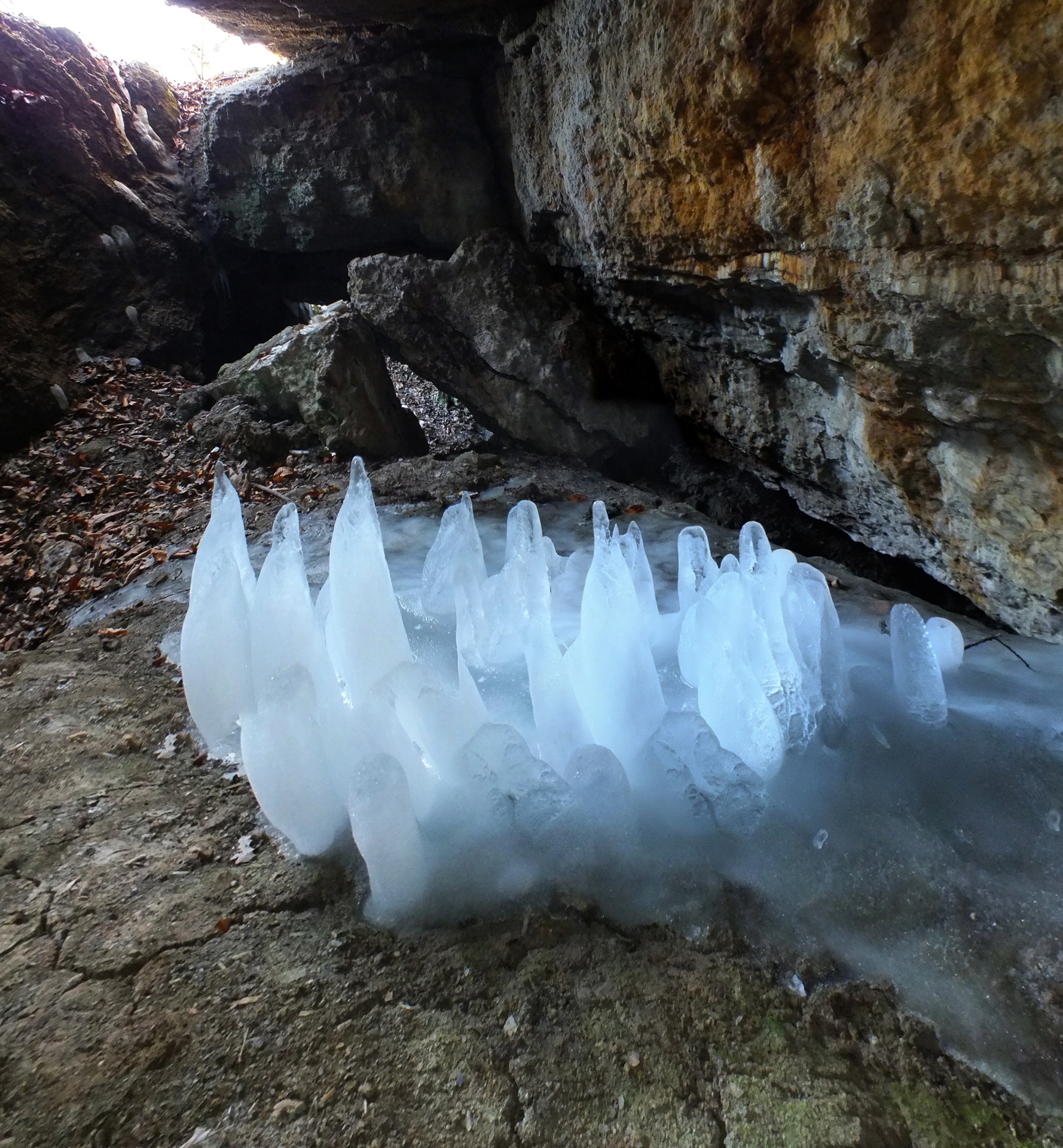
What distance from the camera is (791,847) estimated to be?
1986mm

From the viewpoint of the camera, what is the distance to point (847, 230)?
2730 mm

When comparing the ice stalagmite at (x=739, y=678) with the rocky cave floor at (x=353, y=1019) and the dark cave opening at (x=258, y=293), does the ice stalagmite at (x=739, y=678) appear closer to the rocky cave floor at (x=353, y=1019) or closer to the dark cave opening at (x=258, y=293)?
the rocky cave floor at (x=353, y=1019)

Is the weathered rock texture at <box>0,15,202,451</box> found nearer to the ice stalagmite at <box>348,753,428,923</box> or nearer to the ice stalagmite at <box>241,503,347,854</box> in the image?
the ice stalagmite at <box>241,503,347,854</box>

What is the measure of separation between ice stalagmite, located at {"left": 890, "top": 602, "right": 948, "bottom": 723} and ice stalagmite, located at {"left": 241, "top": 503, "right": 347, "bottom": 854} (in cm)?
207

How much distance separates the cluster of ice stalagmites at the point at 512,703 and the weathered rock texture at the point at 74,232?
4.98 m

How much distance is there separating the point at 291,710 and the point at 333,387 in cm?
452

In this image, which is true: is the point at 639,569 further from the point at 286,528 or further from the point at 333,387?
the point at 333,387

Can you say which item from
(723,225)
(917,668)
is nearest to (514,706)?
(917,668)

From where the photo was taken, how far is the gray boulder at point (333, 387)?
5.80m

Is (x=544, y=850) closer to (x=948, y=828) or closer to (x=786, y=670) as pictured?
(x=786, y=670)

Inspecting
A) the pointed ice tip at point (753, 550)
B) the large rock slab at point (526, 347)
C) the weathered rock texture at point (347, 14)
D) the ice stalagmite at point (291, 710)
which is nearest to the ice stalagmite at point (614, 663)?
the pointed ice tip at point (753, 550)

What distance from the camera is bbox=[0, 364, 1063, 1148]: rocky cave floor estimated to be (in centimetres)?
139

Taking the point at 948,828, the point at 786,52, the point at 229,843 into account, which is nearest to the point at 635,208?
the point at 786,52

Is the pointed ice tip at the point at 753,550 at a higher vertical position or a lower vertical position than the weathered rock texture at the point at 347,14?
lower
